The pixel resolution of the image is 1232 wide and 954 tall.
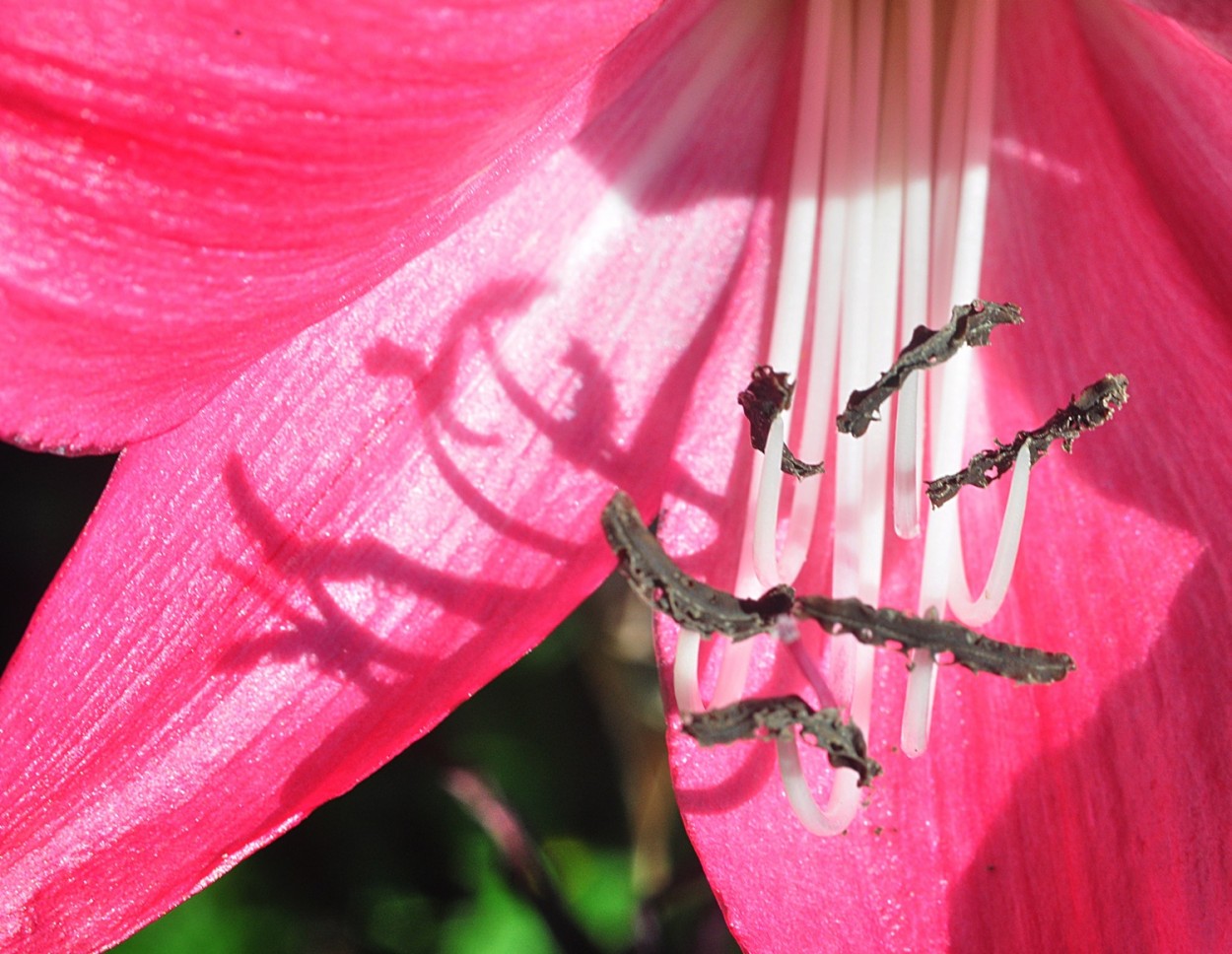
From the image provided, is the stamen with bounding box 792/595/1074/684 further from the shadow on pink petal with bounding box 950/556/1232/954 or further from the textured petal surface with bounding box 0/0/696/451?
the textured petal surface with bounding box 0/0/696/451

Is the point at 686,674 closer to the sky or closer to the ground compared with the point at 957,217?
closer to the ground

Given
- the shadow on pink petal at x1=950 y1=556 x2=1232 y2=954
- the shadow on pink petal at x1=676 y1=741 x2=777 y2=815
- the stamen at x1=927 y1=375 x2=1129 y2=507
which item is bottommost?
the shadow on pink petal at x1=950 y1=556 x2=1232 y2=954

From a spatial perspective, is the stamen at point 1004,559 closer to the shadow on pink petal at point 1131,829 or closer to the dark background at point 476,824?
the shadow on pink petal at point 1131,829

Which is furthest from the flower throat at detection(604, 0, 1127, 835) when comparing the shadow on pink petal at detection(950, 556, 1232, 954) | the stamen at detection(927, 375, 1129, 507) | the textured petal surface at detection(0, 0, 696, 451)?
the textured petal surface at detection(0, 0, 696, 451)

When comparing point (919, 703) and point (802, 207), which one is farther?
point (802, 207)

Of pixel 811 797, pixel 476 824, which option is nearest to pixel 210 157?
pixel 811 797

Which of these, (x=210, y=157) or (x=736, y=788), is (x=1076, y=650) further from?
(x=210, y=157)

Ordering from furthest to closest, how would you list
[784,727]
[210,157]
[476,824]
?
[476,824] → [784,727] → [210,157]
